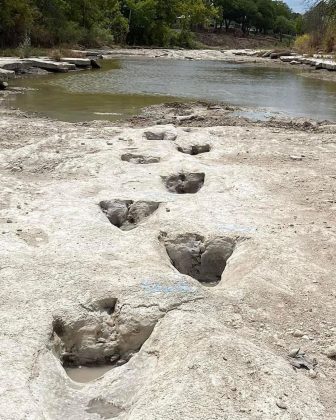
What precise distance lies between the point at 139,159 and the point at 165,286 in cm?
485

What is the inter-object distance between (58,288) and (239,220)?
2.64 metres

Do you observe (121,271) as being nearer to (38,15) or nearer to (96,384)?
(96,384)

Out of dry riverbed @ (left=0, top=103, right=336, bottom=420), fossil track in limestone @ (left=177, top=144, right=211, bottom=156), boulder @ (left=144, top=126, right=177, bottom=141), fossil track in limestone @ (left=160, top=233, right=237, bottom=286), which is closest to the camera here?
dry riverbed @ (left=0, top=103, right=336, bottom=420)

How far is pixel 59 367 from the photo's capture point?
4.18 meters

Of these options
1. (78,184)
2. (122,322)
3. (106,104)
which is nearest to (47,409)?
(122,322)

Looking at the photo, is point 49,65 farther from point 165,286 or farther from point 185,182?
point 165,286

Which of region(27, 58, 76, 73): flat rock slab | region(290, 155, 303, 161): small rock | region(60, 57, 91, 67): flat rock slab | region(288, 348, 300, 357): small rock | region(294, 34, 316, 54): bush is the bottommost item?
region(294, 34, 316, 54): bush

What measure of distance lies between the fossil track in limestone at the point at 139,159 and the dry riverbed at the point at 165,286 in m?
0.03

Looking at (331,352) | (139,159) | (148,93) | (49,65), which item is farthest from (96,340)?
(49,65)

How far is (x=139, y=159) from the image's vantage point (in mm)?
9617

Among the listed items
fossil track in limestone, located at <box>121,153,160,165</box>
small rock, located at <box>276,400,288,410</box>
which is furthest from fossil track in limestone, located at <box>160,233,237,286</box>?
fossil track in limestone, located at <box>121,153,160,165</box>

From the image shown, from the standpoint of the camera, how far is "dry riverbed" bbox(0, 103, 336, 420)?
12.4 ft

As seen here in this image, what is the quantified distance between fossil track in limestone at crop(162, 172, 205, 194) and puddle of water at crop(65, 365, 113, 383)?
13.9ft

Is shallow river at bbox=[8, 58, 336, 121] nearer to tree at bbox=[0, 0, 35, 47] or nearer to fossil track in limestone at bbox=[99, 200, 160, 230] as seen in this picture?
A: fossil track in limestone at bbox=[99, 200, 160, 230]
